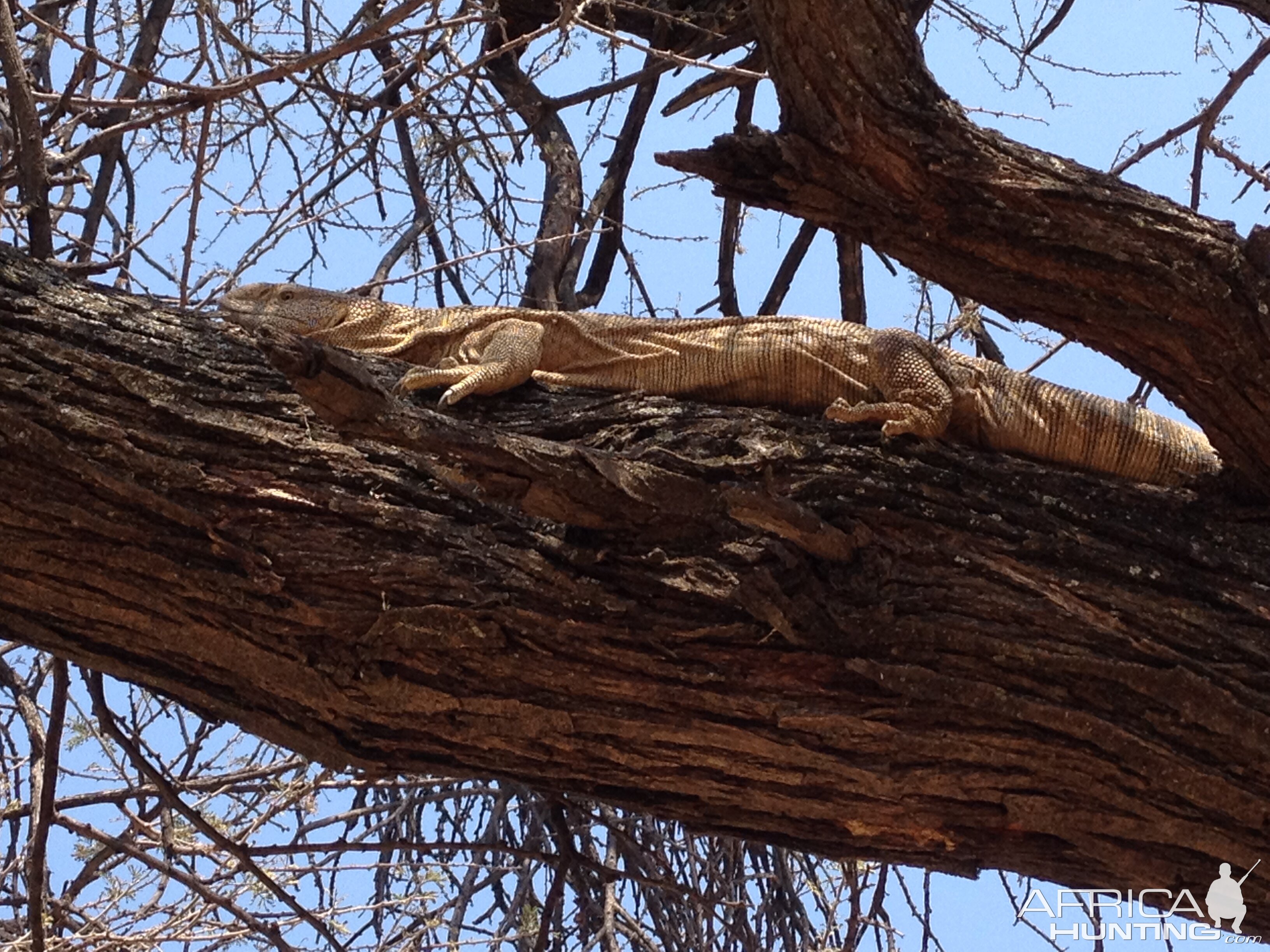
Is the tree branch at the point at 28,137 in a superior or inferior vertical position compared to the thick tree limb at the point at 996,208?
superior

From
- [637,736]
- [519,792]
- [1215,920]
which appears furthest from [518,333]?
[1215,920]

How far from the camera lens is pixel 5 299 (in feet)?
11.4

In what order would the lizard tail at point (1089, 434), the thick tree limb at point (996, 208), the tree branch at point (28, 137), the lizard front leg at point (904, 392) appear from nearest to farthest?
1. the thick tree limb at point (996, 208)
2. the lizard front leg at point (904, 392)
3. the lizard tail at point (1089, 434)
4. the tree branch at point (28, 137)

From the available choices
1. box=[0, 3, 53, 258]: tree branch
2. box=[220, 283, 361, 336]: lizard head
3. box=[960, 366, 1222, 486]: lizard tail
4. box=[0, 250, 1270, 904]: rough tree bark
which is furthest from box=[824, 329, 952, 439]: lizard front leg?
box=[0, 3, 53, 258]: tree branch

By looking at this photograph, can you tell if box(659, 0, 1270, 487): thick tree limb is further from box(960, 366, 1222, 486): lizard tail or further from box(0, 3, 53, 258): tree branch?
box(0, 3, 53, 258): tree branch

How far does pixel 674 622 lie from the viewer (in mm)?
3080

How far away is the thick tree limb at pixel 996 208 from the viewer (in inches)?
130

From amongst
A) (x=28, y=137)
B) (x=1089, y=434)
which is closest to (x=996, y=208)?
(x=1089, y=434)

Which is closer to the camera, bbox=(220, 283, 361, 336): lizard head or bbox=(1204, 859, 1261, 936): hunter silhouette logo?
bbox=(1204, 859, 1261, 936): hunter silhouette logo

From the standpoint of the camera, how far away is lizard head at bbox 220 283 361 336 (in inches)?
188

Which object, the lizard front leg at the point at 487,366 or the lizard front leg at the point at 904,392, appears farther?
the lizard front leg at the point at 487,366

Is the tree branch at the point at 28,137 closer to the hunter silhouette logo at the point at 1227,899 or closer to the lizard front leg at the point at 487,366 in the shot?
the lizard front leg at the point at 487,366

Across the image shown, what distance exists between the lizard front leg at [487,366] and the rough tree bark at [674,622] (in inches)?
24.5

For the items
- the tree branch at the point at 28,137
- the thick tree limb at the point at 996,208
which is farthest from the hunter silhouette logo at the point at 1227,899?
the tree branch at the point at 28,137
